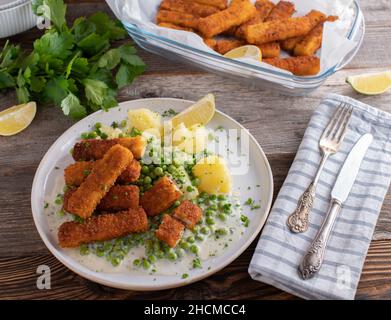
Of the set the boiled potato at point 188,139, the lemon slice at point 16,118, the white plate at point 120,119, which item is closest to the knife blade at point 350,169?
the white plate at point 120,119

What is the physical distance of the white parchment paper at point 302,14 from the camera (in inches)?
123

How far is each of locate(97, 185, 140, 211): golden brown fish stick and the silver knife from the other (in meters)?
0.77

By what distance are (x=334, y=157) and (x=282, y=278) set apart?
2.62 feet

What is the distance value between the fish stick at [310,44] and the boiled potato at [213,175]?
3.79ft

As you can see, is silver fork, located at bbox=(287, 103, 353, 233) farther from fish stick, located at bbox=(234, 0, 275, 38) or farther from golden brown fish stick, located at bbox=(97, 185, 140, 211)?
fish stick, located at bbox=(234, 0, 275, 38)

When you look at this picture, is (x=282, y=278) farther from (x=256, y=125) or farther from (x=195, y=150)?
(x=256, y=125)

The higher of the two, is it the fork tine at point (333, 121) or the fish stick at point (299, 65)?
the fish stick at point (299, 65)

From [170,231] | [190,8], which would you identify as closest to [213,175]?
[170,231]

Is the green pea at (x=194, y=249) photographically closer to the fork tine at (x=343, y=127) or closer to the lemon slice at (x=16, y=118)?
the fork tine at (x=343, y=127)

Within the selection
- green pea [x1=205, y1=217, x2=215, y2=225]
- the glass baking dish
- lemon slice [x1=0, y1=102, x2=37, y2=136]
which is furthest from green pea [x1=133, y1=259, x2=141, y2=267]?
the glass baking dish

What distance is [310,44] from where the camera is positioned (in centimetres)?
330

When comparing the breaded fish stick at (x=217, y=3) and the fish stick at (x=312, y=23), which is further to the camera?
the breaded fish stick at (x=217, y=3)

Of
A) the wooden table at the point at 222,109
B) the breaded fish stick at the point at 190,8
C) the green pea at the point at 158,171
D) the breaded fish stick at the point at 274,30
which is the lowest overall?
the wooden table at the point at 222,109

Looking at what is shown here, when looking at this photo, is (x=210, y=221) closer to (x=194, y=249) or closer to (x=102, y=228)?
(x=194, y=249)
